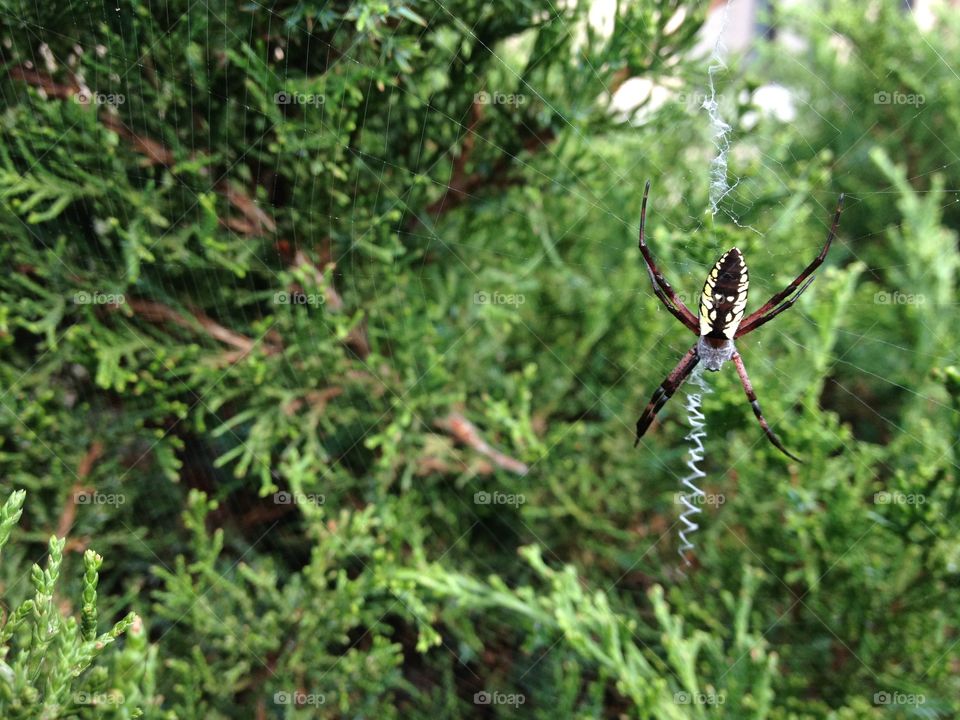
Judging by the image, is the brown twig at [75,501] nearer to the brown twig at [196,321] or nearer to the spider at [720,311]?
the brown twig at [196,321]

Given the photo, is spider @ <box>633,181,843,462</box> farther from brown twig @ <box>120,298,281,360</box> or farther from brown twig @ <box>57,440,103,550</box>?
brown twig @ <box>57,440,103,550</box>

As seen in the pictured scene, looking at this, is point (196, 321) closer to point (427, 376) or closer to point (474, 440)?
point (427, 376)

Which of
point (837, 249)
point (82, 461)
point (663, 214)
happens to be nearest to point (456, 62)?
point (663, 214)

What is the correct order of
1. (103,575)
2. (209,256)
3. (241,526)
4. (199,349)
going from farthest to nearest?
(241,526), (103,575), (199,349), (209,256)

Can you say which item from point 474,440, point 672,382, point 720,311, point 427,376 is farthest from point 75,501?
point 720,311

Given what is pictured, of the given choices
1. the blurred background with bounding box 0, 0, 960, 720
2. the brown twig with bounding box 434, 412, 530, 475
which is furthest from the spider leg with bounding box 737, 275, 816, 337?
the brown twig with bounding box 434, 412, 530, 475

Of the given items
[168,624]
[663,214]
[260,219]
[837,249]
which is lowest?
[168,624]

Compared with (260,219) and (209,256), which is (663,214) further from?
(209,256)
